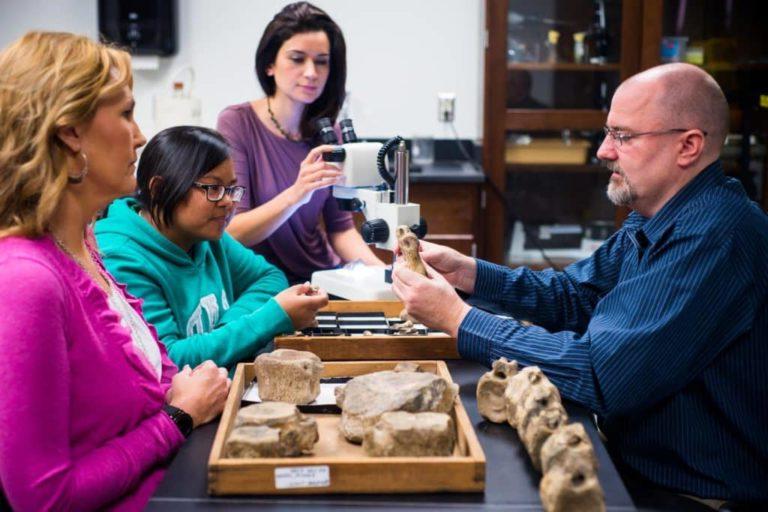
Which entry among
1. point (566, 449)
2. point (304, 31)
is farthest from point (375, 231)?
point (566, 449)

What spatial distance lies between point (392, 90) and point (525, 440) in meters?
3.45

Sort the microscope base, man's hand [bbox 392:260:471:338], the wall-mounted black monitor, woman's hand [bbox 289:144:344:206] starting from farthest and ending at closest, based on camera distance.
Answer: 1. the wall-mounted black monitor
2. woman's hand [bbox 289:144:344:206]
3. the microscope base
4. man's hand [bbox 392:260:471:338]

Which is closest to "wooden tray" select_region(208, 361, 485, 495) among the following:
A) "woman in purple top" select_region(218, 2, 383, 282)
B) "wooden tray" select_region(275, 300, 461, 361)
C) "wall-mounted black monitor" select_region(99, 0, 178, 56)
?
"wooden tray" select_region(275, 300, 461, 361)

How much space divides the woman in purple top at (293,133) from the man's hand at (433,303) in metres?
0.97

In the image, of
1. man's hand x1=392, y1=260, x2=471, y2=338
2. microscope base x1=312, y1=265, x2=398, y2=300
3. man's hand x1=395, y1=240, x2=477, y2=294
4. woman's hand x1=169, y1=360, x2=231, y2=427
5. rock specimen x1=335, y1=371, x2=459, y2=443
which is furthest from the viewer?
microscope base x1=312, y1=265, x2=398, y2=300

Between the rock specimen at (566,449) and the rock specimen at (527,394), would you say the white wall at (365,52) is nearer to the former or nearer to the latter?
the rock specimen at (527,394)

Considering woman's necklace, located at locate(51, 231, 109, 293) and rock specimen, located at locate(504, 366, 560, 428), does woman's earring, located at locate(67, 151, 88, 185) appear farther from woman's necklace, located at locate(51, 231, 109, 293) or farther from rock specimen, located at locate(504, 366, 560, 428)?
rock specimen, located at locate(504, 366, 560, 428)

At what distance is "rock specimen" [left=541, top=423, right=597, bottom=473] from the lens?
42.4 inches

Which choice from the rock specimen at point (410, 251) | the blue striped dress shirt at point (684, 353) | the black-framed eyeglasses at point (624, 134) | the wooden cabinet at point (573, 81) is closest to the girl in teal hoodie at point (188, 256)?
the rock specimen at point (410, 251)

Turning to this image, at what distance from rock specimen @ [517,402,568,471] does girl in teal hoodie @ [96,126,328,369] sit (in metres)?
0.65

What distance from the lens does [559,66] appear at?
4.40 m

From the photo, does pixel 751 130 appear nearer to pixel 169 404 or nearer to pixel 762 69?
pixel 762 69

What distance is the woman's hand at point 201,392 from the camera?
1.37 meters

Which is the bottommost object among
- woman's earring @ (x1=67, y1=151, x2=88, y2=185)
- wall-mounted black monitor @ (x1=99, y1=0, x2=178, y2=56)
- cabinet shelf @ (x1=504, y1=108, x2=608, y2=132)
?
cabinet shelf @ (x1=504, y1=108, x2=608, y2=132)
